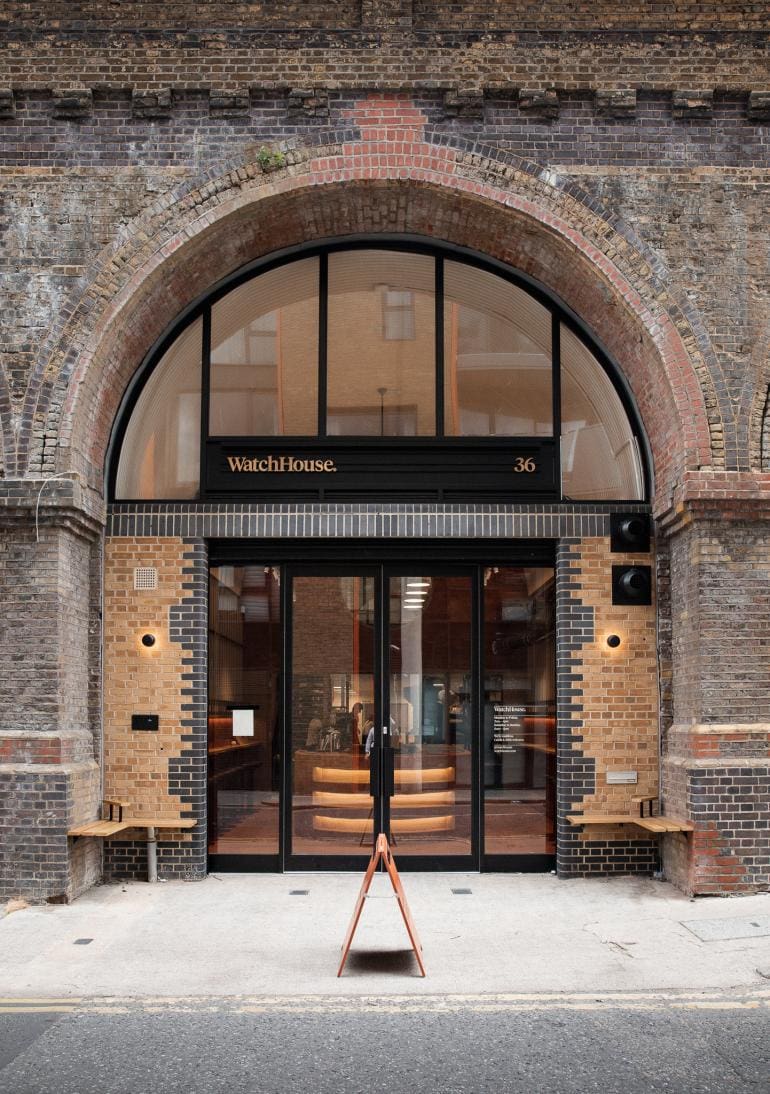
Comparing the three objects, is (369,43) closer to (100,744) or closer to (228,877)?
(100,744)

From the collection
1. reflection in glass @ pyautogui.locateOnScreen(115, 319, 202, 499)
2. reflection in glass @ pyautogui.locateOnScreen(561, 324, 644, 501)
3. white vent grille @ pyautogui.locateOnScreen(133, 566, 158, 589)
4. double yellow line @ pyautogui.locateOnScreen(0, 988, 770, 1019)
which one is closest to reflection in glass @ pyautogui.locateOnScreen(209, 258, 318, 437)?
reflection in glass @ pyautogui.locateOnScreen(115, 319, 202, 499)

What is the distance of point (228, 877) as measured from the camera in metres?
10.8

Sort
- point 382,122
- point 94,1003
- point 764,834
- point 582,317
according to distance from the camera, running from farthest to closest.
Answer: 1. point 582,317
2. point 382,122
3. point 764,834
4. point 94,1003

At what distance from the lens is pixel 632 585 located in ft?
35.6

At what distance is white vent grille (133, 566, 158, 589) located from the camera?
1091 centimetres

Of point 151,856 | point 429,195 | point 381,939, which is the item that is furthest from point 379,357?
point 381,939

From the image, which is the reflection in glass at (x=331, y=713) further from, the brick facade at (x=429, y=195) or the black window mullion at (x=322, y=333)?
the black window mullion at (x=322, y=333)

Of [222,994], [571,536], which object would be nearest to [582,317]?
[571,536]

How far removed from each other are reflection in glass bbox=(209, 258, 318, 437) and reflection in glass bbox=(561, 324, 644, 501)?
2.52m

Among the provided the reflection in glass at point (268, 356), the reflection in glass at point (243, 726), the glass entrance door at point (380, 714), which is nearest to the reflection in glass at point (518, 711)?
the glass entrance door at point (380, 714)

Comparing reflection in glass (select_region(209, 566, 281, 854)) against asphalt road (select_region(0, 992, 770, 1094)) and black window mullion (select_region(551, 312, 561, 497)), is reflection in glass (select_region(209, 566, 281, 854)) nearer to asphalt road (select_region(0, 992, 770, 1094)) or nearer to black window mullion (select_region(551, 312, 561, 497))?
black window mullion (select_region(551, 312, 561, 497))

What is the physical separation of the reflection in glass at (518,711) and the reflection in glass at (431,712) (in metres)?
0.22

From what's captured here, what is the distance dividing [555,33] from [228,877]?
28.0ft

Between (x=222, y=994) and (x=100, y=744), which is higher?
(x=100, y=744)
